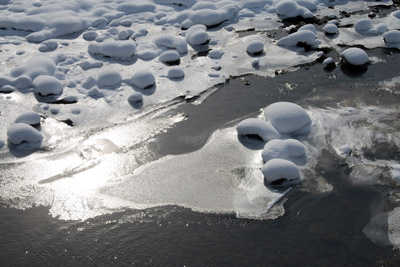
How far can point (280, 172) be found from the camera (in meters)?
4.62

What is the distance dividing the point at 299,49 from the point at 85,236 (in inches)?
193

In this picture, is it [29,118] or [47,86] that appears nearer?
[29,118]

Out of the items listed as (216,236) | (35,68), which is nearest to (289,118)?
(216,236)

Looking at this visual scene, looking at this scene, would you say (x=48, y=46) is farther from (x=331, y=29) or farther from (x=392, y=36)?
(x=392, y=36)

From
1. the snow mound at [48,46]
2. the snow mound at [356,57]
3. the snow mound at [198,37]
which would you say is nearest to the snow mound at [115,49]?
the snow mound at [48,46]

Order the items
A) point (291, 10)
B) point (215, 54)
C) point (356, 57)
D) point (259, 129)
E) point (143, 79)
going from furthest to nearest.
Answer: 1. point (291, 10)
2. point (215, 54)
3. point (356, 57)
4. point (143, 79)
5. point (259, 129)

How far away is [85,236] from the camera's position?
4.20 meters

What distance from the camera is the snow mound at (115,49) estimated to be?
7.20m

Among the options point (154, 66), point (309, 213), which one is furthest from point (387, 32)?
point (309, 213)

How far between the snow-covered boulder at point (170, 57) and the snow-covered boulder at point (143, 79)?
733mm

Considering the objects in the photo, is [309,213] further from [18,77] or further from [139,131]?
[18,77]

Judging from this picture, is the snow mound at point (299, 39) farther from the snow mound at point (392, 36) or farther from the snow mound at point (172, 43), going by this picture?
the snow mound at point (172, 43)

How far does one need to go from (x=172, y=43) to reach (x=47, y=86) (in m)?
2.21

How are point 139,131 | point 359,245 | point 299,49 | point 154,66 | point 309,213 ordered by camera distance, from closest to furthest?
point 359,245 < point 309,213 < point 139,131 < point 154,66 < point 299,49
